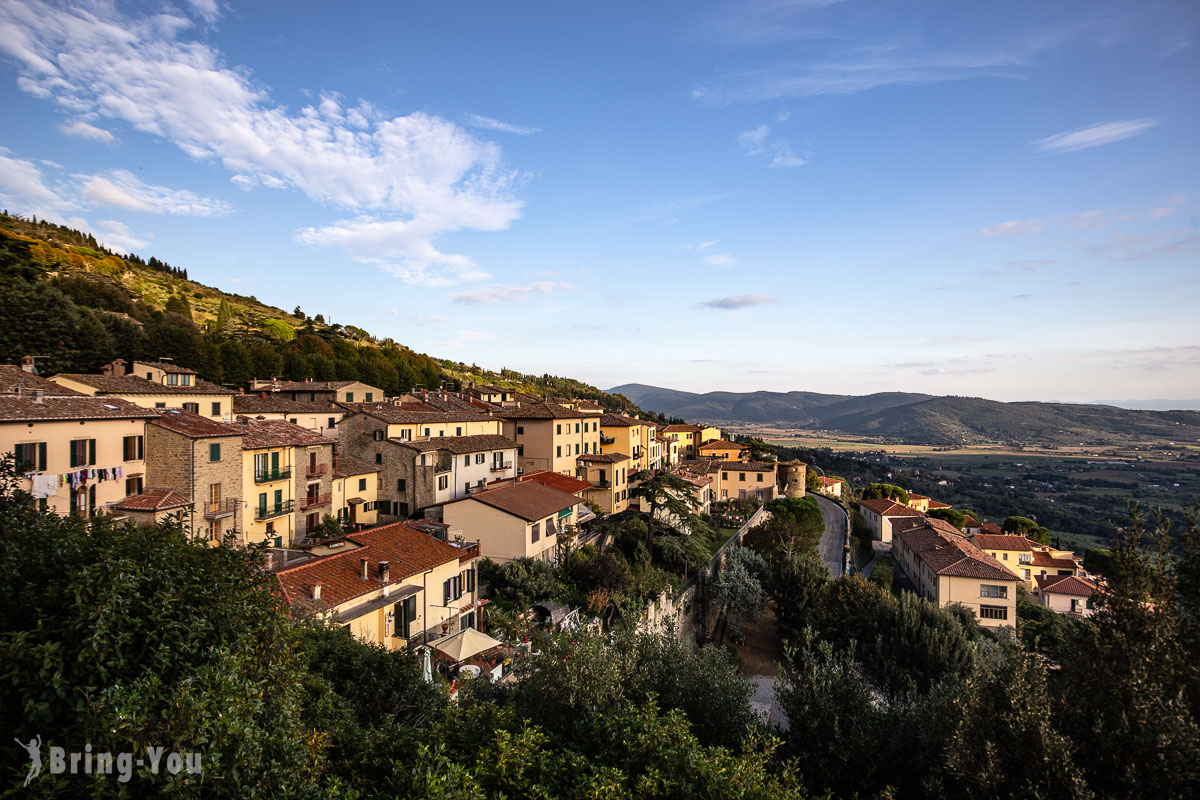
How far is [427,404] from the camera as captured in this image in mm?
50906

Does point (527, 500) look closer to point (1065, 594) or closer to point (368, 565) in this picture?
point (368, 565)

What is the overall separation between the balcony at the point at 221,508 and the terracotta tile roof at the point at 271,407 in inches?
551

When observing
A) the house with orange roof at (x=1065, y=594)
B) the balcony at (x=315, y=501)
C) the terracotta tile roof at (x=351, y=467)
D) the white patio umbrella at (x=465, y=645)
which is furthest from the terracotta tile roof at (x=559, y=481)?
the house with orange roof at (x=1065, y=594)

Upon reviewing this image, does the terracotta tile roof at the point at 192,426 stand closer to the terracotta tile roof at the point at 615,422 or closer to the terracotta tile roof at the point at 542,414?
the terracotta tile roof at the point at 542,414

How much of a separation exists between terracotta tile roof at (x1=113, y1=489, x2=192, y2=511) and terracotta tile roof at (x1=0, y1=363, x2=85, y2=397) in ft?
18.6

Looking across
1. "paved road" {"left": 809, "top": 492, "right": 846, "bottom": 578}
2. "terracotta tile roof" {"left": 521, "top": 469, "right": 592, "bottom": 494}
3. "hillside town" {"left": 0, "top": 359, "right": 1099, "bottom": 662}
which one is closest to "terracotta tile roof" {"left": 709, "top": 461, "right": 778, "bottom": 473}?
"paved road" {"left": 809, "top": 492, "right": 846, "bottom": 578}

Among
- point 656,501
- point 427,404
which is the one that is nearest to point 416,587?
point 656,501

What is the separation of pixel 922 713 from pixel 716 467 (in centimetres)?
5534

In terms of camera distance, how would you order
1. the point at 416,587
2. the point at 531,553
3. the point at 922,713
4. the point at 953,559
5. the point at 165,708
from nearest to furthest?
the point at 165,708
the point at 922,713
the point at 416,587
the point at 531,553
the point at 953,559

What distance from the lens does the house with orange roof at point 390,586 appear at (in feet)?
52.9

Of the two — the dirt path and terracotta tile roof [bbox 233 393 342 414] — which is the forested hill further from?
the dirt path

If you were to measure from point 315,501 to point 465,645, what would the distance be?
1682 cm

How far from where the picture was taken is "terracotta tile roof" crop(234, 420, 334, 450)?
26922 millimetres

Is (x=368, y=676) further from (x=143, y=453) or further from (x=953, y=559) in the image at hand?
(x=953, y=559)
